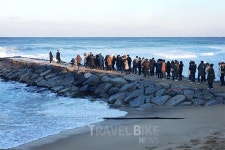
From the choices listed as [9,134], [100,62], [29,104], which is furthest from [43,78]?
[9,134]

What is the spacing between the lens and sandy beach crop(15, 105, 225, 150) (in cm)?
1073

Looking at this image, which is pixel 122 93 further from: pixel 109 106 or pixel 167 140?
pixel 167 140

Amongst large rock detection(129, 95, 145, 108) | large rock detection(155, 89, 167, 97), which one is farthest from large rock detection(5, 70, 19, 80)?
large rock detection(155, 89, 167, 97)

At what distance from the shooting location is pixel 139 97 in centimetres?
1859

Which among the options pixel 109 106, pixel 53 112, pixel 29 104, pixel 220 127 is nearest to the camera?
pixel 220 127

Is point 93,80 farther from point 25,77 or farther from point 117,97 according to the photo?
point 25,77

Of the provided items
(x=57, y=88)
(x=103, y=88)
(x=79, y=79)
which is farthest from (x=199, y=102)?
(x=57, y=88)

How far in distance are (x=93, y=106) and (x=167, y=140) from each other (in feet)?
25.2

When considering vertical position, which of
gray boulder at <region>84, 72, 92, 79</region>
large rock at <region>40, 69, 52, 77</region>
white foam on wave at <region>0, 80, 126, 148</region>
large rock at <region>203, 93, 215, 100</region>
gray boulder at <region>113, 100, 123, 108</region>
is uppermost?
gray boulder at <region>84, 72, 92, 79</region>

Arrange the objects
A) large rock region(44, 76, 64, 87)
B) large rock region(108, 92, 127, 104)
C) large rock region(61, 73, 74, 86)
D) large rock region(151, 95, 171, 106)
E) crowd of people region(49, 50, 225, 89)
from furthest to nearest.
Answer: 1. large rock region(44, 76, 64, 87)
2. large rock region(61, 73, 74, 86)
3. crowd of people region(49, 50, 225, 89)
4. large rock region(108, 92, 127, 104)
5. large rock region(151, 95, 171, 106)

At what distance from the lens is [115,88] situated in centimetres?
2120

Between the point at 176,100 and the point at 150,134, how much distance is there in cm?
565

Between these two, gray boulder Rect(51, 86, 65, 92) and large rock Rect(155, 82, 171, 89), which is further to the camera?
gray boulder Rect(51, 86, 65, 92)

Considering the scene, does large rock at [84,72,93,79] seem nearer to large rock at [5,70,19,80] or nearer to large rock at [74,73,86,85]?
large rock at [74,73,86,85]
